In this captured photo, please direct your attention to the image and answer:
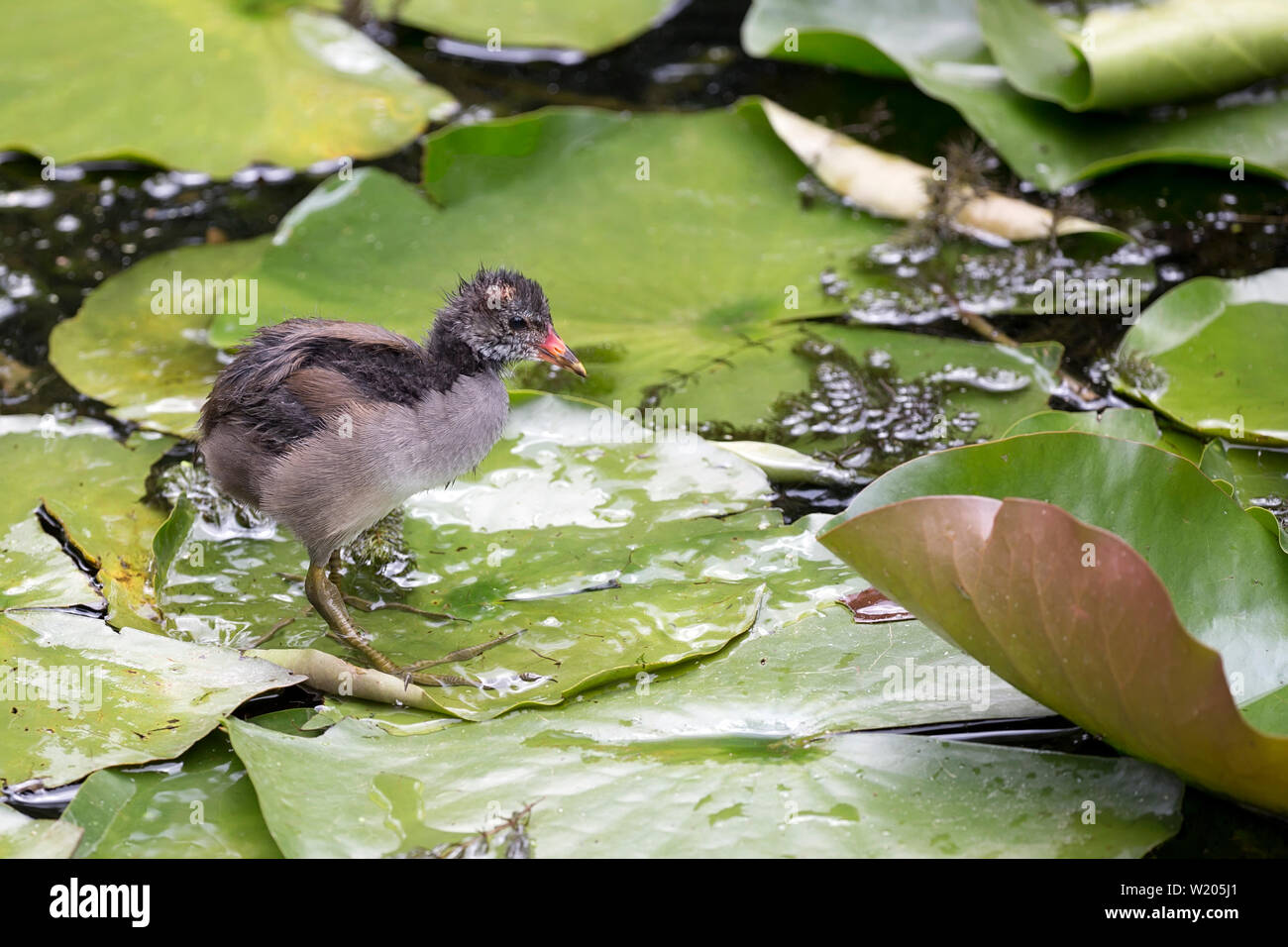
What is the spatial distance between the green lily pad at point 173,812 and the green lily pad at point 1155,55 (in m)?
3.75

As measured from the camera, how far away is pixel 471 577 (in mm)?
3254

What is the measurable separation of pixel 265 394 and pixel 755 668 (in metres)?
1.35

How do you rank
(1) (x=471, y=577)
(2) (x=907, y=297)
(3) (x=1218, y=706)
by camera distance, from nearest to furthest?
1. (3) (x=1218, y=706)
2. (1) (x=471, y=577)
3. (2) (x=907, y=297)

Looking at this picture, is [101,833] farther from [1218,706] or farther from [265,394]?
[1218,706]

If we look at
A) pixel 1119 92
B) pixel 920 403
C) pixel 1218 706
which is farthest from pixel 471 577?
pixel 1119 92

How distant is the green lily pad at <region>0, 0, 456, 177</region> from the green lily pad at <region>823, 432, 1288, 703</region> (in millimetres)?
3260

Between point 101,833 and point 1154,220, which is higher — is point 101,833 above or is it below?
below

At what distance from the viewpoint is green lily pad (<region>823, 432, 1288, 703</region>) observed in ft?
8.53

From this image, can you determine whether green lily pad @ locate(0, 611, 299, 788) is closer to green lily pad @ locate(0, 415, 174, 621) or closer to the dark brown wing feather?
green lily pad @ locate(0, 415, 174, 621)

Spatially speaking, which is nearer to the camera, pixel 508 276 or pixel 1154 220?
pixel 508 276

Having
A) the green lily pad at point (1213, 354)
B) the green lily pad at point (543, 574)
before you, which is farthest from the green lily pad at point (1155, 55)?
the green lily pad at point (543, 574)

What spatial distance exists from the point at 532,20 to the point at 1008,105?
7.71 feet

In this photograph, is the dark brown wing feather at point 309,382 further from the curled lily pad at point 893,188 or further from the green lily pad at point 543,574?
the curled lily pad at point 893,188

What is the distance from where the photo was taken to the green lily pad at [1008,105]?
467cm
